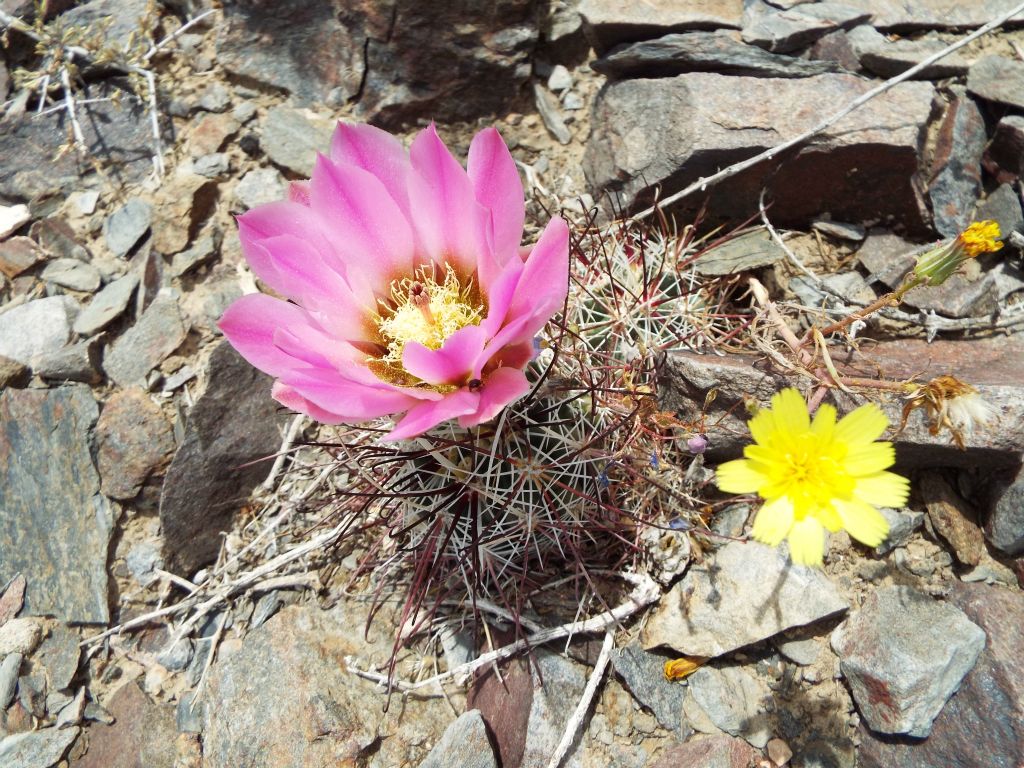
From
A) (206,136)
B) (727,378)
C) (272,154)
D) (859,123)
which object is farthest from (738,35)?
(206,136)

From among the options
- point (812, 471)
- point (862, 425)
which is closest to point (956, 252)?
point (862, 425)

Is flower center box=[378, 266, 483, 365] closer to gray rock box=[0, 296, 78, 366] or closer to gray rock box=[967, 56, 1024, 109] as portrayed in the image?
gray rock box=[0, 296, 78, 366]

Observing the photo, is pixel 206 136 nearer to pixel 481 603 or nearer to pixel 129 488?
pixel 129 488

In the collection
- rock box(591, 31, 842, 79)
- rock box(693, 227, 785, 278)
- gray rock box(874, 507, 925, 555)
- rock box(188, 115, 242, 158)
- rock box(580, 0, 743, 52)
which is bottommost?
gray rock box(874, 507, 925, 555)

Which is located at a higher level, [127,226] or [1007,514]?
[127,226]

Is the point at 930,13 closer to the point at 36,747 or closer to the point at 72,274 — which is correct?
the point at 72,274

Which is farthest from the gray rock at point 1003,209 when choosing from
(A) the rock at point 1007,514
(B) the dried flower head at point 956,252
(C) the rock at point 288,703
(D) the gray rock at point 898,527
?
(C) the rock at point 288,703

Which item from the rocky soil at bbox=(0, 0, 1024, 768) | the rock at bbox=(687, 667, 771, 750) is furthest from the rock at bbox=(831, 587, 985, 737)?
the rock at bbox=(687, 667, 771, 750)
